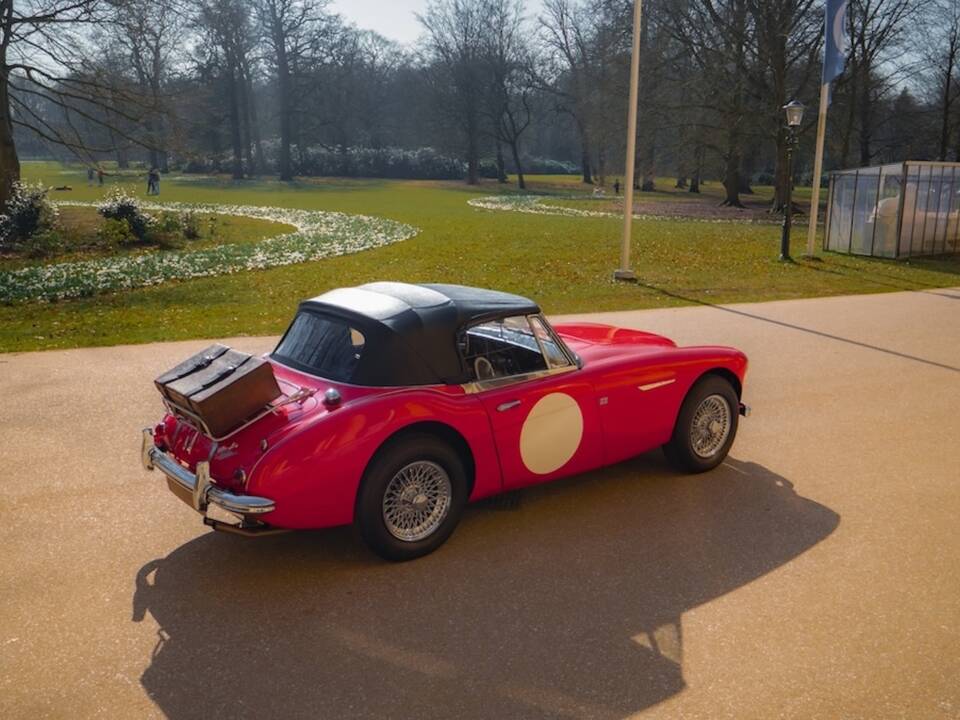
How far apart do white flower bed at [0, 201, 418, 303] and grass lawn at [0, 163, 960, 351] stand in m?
0.68

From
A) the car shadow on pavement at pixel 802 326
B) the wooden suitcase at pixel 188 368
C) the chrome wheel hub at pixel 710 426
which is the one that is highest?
the wooden suitcase at pixel 188 368

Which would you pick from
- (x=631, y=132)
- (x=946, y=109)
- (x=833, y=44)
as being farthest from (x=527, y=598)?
(x=946, y=109)

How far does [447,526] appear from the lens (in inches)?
172

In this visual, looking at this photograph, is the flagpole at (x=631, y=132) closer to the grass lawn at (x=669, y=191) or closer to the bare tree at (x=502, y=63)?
the grass lawn at (x=669, y=191)

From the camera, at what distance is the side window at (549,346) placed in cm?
490

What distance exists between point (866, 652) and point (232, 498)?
3.05 metres

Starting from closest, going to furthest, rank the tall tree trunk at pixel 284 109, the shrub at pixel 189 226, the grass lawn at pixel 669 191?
the shrub at pixel 189 226 < the grass lawn at pixel 669 191 < the tall tree trunk at pixel 284 109

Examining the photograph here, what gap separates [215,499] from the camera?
3.85 metres

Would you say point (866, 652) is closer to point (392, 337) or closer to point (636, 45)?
point (392, 337)

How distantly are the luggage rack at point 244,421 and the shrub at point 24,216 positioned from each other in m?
17.6

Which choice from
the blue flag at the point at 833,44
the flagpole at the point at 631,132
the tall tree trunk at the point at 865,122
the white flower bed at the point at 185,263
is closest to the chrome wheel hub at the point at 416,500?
the flagpole at the point at 631,132

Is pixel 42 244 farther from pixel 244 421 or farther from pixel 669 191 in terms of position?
pixel 669 191

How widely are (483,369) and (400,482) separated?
894 millimetres

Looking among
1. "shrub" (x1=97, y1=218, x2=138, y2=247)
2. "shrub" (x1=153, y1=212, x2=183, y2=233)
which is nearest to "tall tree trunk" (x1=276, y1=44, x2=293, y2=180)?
"shrub" (x1=153, y1=212, x2=183, y2=233)
